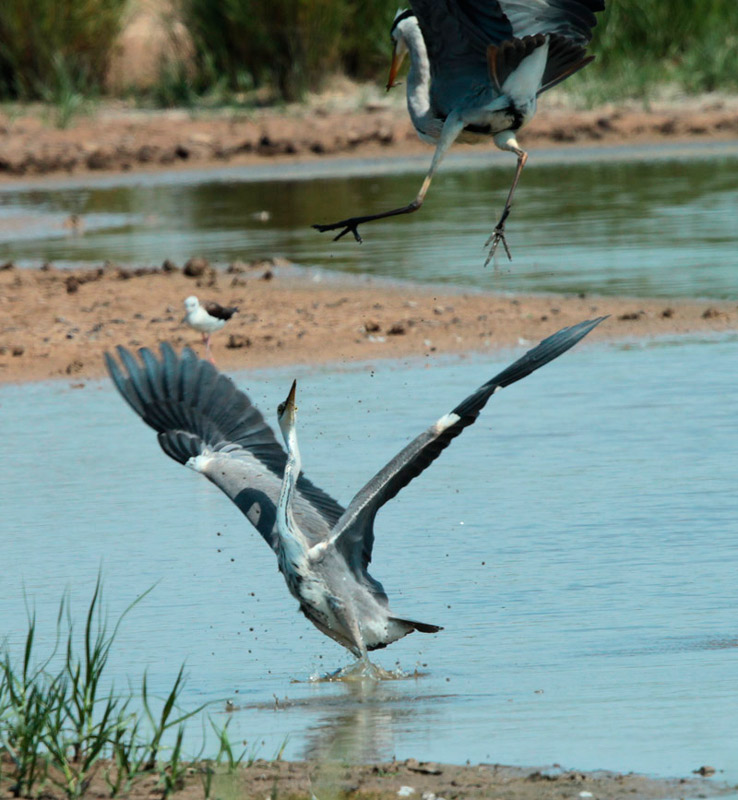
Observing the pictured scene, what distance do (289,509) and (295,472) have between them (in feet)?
0.48

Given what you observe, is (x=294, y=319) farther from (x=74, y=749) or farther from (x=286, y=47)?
(x=286, y=47)

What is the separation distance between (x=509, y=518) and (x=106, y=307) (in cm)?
634

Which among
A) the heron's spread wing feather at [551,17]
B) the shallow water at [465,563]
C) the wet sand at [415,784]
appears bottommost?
the shallow water at [465,563]

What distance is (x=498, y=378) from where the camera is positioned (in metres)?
5.91

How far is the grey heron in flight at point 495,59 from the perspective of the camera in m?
6.83

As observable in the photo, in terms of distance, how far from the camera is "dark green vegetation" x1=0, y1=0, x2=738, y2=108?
84.2 ft

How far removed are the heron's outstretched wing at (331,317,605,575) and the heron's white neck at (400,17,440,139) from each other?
176cm

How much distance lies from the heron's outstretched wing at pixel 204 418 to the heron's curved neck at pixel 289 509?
1.35 ft

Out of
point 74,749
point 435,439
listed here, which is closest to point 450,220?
point 435,439

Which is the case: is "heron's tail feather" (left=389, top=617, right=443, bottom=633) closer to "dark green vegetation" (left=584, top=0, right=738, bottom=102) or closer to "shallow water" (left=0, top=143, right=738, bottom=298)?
"shallow water" (left=0, top=143, right=738, bottom=298)

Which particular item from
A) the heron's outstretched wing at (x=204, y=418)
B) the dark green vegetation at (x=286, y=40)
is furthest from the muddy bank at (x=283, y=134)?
the heron's outstretched wing at (x=204, y=418)

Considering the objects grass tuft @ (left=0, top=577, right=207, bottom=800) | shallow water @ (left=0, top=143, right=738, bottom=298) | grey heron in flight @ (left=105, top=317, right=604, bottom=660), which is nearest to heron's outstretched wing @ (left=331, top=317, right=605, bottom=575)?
grey heron in flight @ (left=105, top=317, right=604, bottom=660)

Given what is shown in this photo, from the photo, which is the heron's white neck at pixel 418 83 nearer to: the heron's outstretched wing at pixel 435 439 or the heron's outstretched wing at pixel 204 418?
the heron's outstretched wing at pixel 204 418

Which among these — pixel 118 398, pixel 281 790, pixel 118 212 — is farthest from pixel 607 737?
pixel 118 212
